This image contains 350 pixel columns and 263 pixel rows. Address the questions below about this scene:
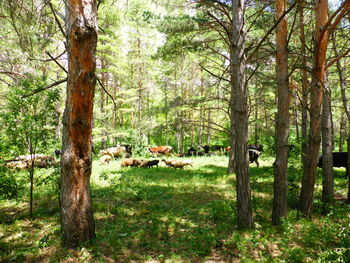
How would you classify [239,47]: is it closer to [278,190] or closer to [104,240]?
[278,190]

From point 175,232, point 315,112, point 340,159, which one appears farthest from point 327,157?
point 175,232

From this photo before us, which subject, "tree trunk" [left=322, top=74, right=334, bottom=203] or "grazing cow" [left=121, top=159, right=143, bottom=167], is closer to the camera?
"tree trunk" [left=322, top=74, right=334, bottom=203]

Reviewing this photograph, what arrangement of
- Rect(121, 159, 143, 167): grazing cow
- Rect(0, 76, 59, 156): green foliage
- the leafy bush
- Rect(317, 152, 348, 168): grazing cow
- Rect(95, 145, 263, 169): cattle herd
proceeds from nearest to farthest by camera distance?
the leafy bush
Rect(0, 76, 59, 156): green foliage
Rect(317, 152, 348, 168): grazing cow
Rect(95, 145, 263, 169): cattle herd
Rect(121, 159, 143, 167): grazing cow

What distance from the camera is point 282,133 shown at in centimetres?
564

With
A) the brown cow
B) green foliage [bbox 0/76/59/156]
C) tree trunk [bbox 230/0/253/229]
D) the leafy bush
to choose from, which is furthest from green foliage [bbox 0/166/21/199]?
the brown cow

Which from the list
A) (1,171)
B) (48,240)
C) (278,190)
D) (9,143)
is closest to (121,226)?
(48,240)

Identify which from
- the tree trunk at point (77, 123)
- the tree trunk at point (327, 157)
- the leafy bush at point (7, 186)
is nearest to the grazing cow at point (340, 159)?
the tree trunk at point (327, 157)

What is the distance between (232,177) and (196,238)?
22.6 ft

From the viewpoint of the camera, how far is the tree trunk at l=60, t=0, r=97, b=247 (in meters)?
3.95

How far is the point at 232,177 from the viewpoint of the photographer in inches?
446

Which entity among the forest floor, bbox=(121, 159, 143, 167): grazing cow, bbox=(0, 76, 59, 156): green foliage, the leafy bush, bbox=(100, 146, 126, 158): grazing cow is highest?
bbox=(0, 76, 59, 156): green foliage

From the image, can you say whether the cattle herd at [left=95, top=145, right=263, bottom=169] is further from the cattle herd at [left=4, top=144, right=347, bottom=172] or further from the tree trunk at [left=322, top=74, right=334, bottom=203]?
the tree trunk at [left=322, top=74, right=334, bottom=203]

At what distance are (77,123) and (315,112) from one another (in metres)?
5.75

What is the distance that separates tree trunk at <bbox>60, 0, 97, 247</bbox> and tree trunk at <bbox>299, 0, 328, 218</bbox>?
16.0ft
